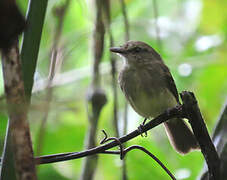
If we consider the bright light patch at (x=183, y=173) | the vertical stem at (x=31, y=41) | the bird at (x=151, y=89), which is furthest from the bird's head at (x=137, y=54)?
the vertical stem at (x=31, y=41)

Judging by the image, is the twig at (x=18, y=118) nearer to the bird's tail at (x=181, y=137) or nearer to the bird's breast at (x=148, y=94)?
the bird's tail at (x=181, y=137)

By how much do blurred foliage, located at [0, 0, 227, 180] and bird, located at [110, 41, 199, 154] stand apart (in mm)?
187

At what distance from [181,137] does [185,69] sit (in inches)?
29.3

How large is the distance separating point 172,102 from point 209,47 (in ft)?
2.50

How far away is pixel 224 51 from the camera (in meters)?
3.43

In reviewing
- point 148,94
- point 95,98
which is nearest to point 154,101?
point 148,94

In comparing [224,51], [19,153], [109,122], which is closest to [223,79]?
[224,51]

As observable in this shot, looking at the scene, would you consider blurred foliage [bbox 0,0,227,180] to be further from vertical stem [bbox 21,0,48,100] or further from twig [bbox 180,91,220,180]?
twig [bbox 180,91,220,180]

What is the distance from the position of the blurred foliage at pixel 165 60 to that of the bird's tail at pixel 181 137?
0.51 ft

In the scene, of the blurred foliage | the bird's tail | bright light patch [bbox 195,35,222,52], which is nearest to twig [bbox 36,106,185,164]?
the blurred foliage

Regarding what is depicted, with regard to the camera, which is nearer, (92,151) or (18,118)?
(18,118)

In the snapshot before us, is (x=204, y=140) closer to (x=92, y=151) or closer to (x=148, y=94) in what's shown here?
(x=92, y=151)

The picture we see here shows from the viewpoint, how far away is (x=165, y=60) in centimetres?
354

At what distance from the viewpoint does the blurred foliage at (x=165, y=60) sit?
2889 mm
